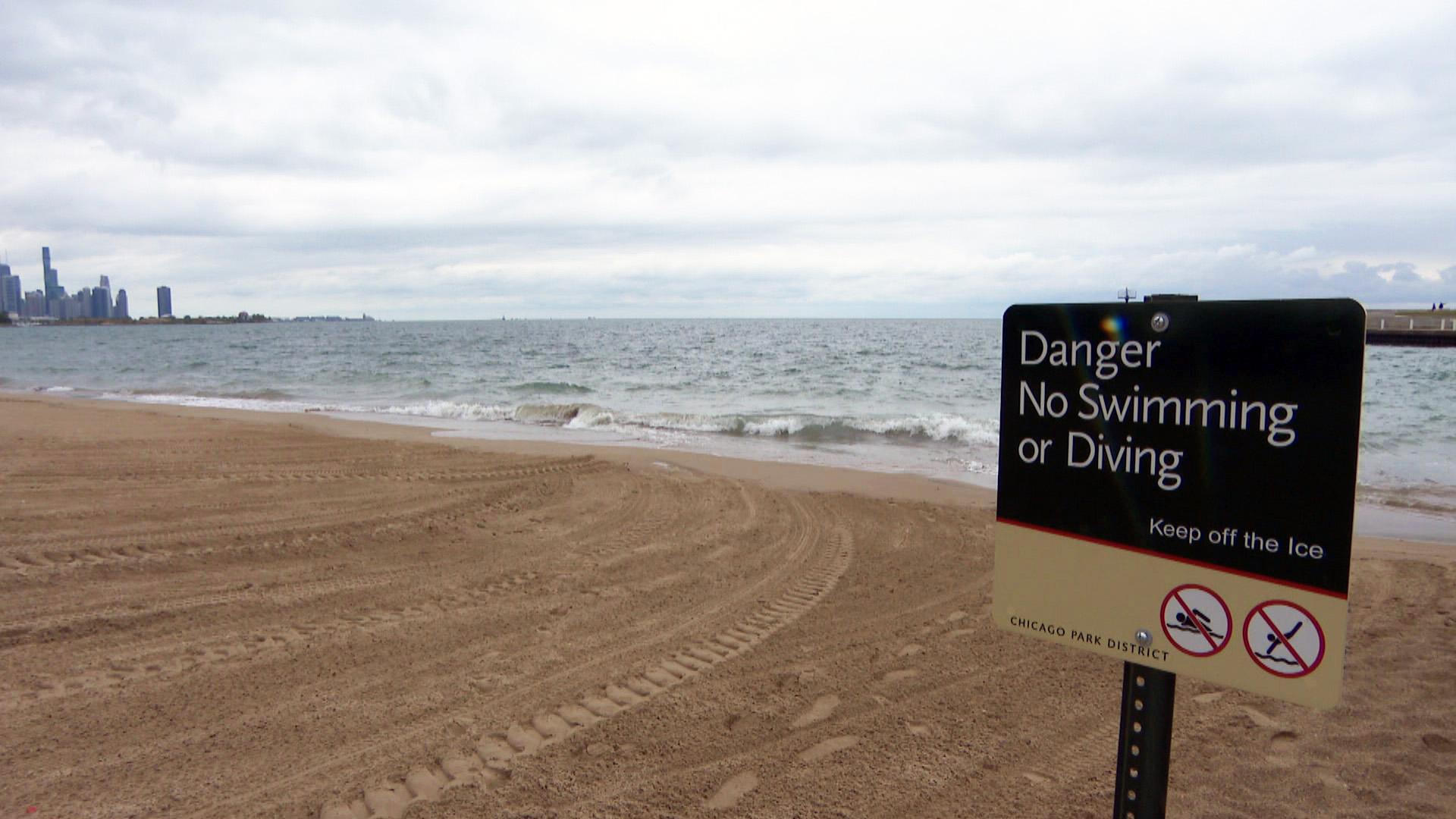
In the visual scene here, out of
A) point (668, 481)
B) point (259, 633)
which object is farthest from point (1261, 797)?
point (668, 481)

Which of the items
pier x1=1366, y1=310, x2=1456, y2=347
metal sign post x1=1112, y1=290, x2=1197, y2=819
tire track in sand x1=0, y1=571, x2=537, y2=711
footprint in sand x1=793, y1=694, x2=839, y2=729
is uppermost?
pier x1=1366, y1=310, x2=1456, y2=347

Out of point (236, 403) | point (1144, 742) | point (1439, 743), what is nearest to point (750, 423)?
point (1439, 743)

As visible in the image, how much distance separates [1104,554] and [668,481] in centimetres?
790

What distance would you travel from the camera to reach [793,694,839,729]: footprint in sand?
372 centimetres

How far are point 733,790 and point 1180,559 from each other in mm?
2203

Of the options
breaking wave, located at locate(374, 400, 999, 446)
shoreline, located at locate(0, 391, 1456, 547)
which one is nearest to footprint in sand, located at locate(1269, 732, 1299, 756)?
shoreline, located at locate(0, 391, 1456, 547)

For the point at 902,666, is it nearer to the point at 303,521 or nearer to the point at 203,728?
the point at 203,728

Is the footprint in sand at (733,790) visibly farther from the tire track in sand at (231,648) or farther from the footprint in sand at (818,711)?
the tire track in sand at (231,648)

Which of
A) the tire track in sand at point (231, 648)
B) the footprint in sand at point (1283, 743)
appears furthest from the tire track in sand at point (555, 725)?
the footprint in sand at point (1283, 743)

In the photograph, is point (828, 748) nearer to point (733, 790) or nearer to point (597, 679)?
point (733, 790)

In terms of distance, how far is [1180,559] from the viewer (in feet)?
5.23

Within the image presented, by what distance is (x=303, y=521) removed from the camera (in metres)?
6.97

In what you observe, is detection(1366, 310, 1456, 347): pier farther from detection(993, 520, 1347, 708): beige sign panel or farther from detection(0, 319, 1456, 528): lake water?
detection(993, 520, 1347, 708): beige sign panel

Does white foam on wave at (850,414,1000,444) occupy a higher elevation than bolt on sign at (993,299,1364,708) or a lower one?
lower
